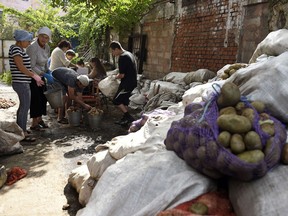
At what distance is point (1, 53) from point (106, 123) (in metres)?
9.70

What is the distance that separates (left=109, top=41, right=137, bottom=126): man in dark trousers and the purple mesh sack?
382 cm

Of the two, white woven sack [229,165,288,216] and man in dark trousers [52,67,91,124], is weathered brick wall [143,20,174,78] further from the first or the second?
white woven sack [229,165,288,216]

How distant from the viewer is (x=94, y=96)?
648cm

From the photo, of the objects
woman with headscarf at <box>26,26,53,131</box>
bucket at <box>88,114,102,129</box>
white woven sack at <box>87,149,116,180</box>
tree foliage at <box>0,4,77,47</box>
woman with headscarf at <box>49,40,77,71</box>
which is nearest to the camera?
white woven sack at <box>87,149,116,180</box>

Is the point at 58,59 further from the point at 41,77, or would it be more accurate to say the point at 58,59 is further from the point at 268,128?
the point at 268,128

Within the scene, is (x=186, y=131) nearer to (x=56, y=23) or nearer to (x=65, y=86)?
(x=65, y=86)

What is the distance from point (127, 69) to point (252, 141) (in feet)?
14.1

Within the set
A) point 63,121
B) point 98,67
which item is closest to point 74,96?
point 63,121

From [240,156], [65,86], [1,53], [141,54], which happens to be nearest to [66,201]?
[240,156]

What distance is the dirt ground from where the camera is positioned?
2721mm

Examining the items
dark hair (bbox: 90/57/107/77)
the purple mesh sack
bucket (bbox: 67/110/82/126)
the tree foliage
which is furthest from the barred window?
the tree foliage

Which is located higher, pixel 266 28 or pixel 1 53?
pixel 266 28

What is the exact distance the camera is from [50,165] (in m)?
3.72

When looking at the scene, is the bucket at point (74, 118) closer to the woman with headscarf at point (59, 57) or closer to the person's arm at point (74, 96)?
the person's arm at point (74, 96)
